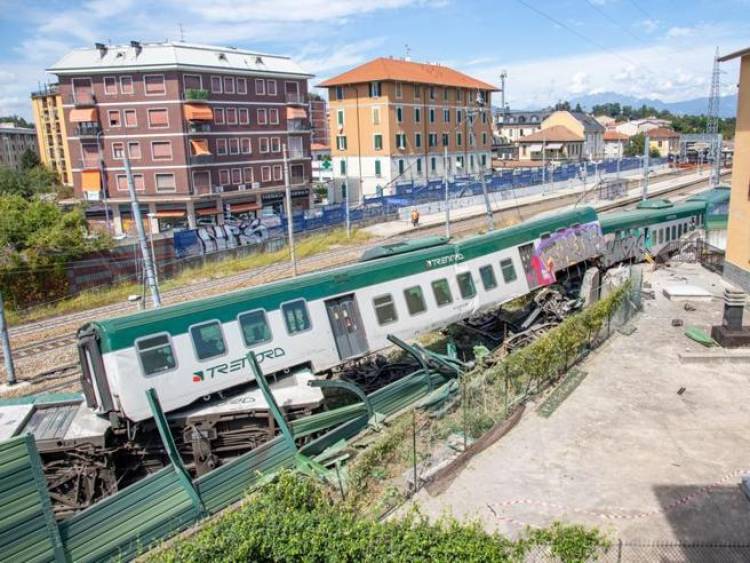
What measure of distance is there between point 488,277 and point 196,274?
21.7 meters

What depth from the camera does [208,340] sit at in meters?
14.3

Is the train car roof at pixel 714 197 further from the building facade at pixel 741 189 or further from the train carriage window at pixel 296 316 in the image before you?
the train carriage window at pixel 296 316

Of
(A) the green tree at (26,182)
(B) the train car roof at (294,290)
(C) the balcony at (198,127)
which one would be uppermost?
(C) the balcony at (198,127)

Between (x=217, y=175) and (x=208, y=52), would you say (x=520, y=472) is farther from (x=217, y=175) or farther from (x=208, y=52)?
(x=208, y=52)

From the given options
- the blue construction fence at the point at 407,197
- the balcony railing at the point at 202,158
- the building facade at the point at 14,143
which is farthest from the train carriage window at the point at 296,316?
the building facade at the point at 14,143

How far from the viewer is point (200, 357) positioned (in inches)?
554

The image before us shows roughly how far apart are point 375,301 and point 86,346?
7.40 m

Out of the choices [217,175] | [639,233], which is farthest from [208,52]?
[639,233]

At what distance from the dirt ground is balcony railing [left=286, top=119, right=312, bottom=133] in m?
50.9

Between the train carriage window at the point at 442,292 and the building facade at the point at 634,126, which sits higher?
the building facade at the point at 634,126

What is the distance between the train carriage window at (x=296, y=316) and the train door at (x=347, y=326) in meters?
0.72

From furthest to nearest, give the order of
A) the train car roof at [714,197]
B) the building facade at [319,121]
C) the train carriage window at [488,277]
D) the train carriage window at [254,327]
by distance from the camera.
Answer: the building facade at [319,121]
the train car roof at [714,197]
the train carriage window at [488,277]
the train carriage window at [254,327]

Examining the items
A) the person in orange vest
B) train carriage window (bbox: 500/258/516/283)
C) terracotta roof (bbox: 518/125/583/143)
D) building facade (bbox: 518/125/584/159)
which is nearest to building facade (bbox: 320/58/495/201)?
the person in orange vest

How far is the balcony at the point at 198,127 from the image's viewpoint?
55094 mm
